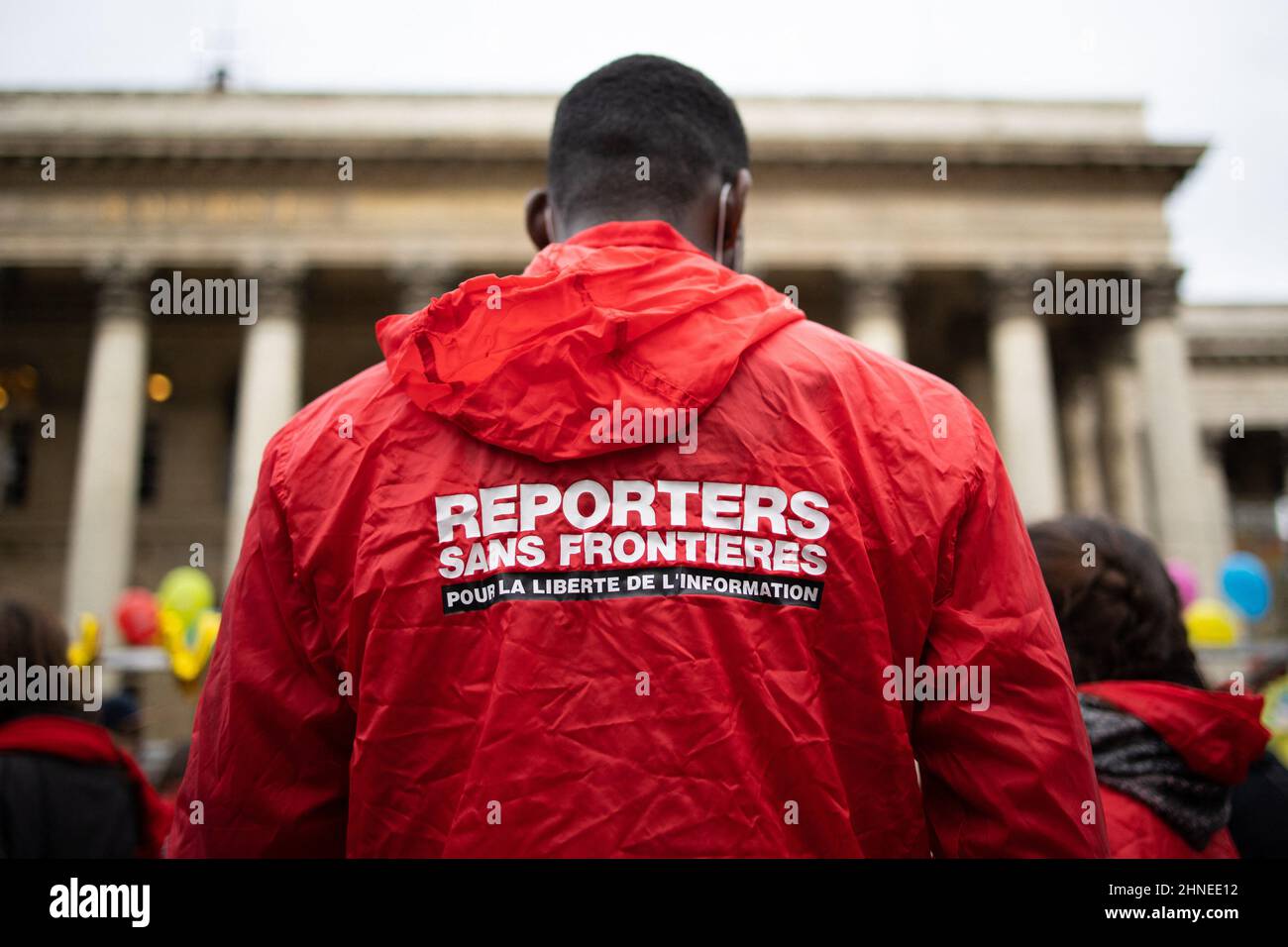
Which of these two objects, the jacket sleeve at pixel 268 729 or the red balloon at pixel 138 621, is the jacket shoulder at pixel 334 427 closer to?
the jacket sleeve at pixel 268 729

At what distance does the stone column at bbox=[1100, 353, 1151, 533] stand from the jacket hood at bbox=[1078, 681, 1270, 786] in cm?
2266

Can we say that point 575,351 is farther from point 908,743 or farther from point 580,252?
point 908,743

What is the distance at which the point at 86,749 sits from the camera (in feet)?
10.2

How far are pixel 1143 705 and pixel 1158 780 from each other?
176mm

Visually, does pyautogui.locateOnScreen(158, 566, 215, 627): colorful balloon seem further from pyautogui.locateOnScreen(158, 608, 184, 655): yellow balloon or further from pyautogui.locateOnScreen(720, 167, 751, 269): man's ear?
pyautogui.locateOnScreen(720, 167, 751, 269): man's ear

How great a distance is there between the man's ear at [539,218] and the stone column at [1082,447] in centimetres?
2476

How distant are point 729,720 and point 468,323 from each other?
0.68m

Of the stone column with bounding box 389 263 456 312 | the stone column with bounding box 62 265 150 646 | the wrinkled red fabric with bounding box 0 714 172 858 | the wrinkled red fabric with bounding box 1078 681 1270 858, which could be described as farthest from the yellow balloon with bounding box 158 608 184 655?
the wrinkled red fabric with bounding box 1078 681 1270 858

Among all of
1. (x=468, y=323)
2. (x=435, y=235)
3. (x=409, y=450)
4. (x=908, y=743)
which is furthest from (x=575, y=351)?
(x=435, y=235)

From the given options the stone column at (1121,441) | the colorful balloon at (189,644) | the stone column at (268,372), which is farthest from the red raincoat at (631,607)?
the stone column at (1121,441)

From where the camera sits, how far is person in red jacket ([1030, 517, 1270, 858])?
7.07 feet

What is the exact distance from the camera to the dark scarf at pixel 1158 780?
2156 millimetres

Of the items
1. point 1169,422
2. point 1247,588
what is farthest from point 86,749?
point 1169,422
